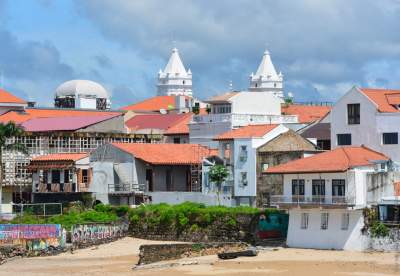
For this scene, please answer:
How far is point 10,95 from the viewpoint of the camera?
414ft

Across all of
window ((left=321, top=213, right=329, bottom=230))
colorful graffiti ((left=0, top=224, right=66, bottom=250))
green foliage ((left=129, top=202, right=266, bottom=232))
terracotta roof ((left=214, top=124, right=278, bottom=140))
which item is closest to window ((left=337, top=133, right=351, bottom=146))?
terracotta roof ((left=214, top=124, right=278, bottom=140))

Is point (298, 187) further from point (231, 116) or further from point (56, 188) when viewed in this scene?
point (56, 188)

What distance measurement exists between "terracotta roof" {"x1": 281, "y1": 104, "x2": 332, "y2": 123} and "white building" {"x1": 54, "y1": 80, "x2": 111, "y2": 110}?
2677 cm

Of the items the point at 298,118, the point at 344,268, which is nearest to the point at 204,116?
the point at 298,118

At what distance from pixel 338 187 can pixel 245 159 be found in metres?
17.5

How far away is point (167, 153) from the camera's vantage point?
99688 millimetres

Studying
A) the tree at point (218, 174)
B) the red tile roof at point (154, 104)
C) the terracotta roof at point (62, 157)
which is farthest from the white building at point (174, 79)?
the tree at point (218, 174)

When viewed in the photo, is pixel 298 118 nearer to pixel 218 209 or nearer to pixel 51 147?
pixel 51 147

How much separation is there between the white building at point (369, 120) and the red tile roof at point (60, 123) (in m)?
29.5

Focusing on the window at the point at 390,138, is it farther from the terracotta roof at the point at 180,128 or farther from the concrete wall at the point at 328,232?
the terracotta roof at the point at 180,128

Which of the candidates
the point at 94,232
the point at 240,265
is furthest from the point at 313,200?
the point at 94,232

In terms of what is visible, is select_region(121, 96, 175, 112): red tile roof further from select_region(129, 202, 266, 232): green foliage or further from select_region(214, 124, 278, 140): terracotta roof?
select_region(129, 202, 266, 232): green foliage

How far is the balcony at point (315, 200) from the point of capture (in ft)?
240

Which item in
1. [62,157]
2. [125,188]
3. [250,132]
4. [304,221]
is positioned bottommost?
[304,221]
